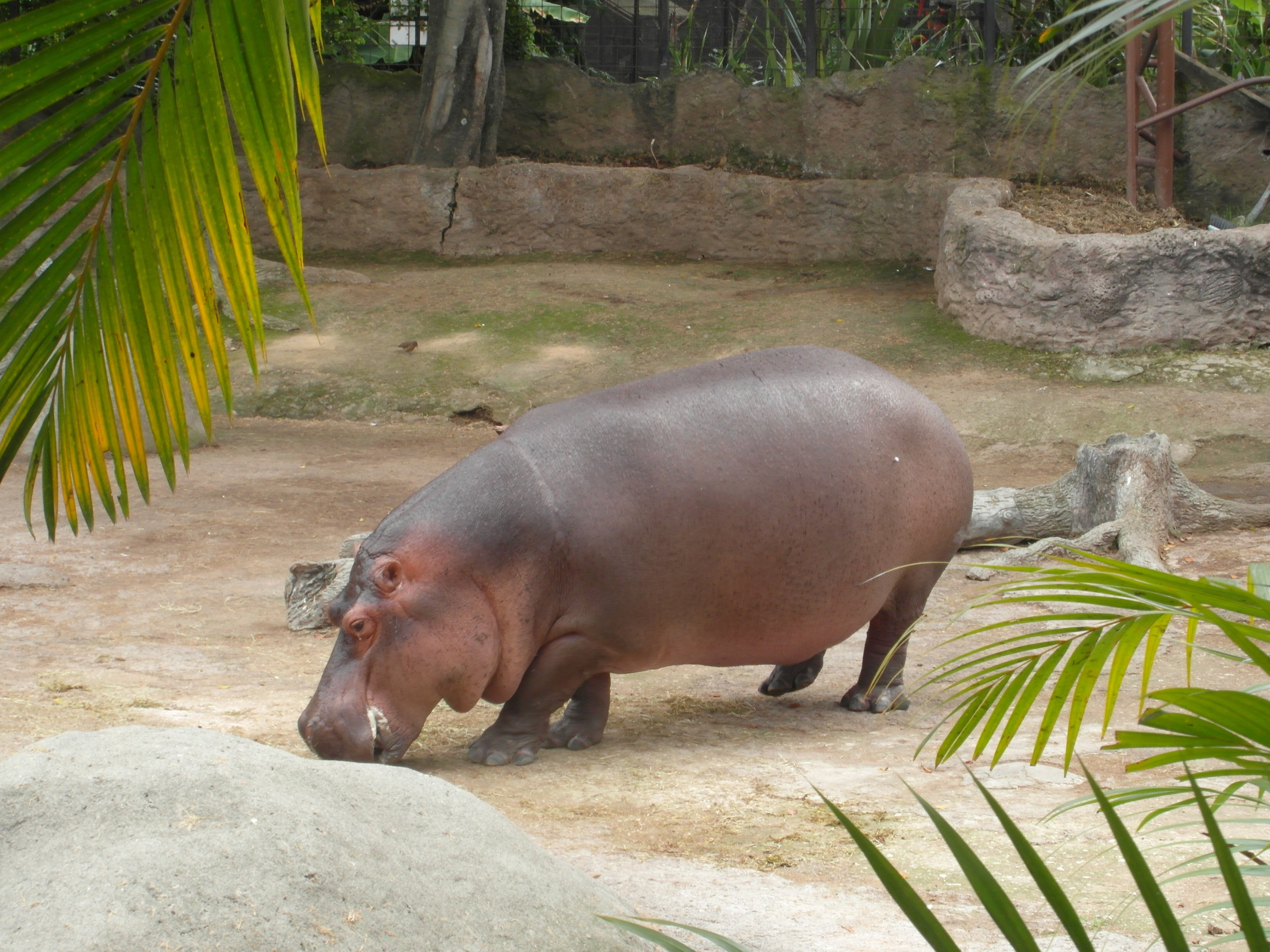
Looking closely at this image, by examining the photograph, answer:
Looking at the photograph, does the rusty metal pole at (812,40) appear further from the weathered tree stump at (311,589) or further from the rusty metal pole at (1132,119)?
the weathered tree stump at (311,589)

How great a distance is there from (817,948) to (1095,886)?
2.28 feet

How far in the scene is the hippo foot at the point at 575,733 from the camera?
3.61 m

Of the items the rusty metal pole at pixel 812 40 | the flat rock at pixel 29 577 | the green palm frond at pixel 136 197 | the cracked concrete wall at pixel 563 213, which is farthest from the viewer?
the rusty metal pole at pixel 812 40

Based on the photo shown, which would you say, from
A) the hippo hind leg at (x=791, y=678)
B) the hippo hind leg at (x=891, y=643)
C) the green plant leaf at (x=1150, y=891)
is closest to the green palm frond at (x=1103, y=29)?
the green plant leaf at (x=1150, y=891)

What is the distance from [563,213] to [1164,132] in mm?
4933

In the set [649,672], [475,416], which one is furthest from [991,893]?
[475,416]

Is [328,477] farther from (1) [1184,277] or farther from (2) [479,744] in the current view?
(1) [1184,277]

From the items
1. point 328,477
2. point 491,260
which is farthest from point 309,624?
point 491,260

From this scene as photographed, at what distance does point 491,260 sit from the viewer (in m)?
11.6

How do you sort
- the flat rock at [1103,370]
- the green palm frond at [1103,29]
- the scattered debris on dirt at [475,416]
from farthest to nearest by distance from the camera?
the scattered debris on dirt at [475,416]
the flat rock at [1103,370]
the green palm frond at [1103,29]

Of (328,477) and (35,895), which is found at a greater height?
(35,895)

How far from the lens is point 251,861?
1554 millimetres

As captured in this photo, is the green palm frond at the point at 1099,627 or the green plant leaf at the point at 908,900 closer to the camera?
the green plant leaf at the point at 908,900

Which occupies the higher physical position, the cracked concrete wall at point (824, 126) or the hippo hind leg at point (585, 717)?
the cracked concrete wall at point (824, 126)
